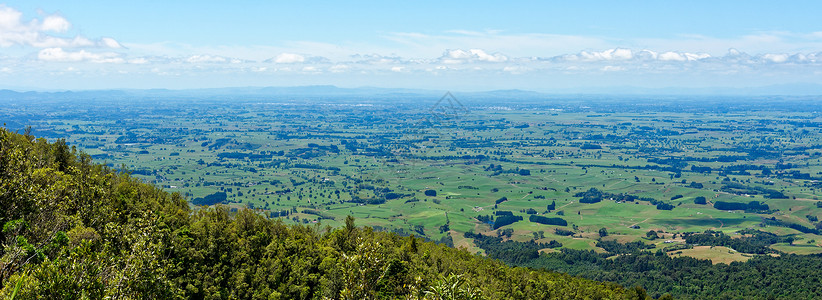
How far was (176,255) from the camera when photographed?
32.0 m

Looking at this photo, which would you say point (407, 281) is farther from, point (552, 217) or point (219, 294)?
point (552, 217)

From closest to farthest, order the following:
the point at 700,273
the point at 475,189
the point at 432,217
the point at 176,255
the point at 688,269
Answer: the point at 176,255
the point at 700,273
the point at 688,269
the point at 432,217
the point at 475,189

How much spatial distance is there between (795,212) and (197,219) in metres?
140

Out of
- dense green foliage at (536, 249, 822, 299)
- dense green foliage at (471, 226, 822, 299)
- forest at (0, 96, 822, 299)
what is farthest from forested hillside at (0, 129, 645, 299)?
dense green foliage at (471, 226, 822, 299)

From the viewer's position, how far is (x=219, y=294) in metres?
31.0

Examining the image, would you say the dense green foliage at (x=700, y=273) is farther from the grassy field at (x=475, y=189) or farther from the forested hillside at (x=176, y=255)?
the forested hillside at (x=176, y=255)

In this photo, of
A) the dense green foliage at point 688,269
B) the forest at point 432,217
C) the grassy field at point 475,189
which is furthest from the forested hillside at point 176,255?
the grassy field at point 475,189

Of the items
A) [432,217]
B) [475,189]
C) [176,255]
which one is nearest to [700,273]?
[432,217]

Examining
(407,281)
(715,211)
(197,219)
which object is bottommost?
(715,211)

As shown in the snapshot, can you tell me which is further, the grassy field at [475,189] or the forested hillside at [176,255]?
the grassy field at [475,189]

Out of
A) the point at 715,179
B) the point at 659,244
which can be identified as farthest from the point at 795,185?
→ the point at 659,244

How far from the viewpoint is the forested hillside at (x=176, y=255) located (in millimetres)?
17141

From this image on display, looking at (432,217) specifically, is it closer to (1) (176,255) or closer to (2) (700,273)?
(2) (700,273)

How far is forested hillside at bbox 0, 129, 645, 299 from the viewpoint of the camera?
1714cm
